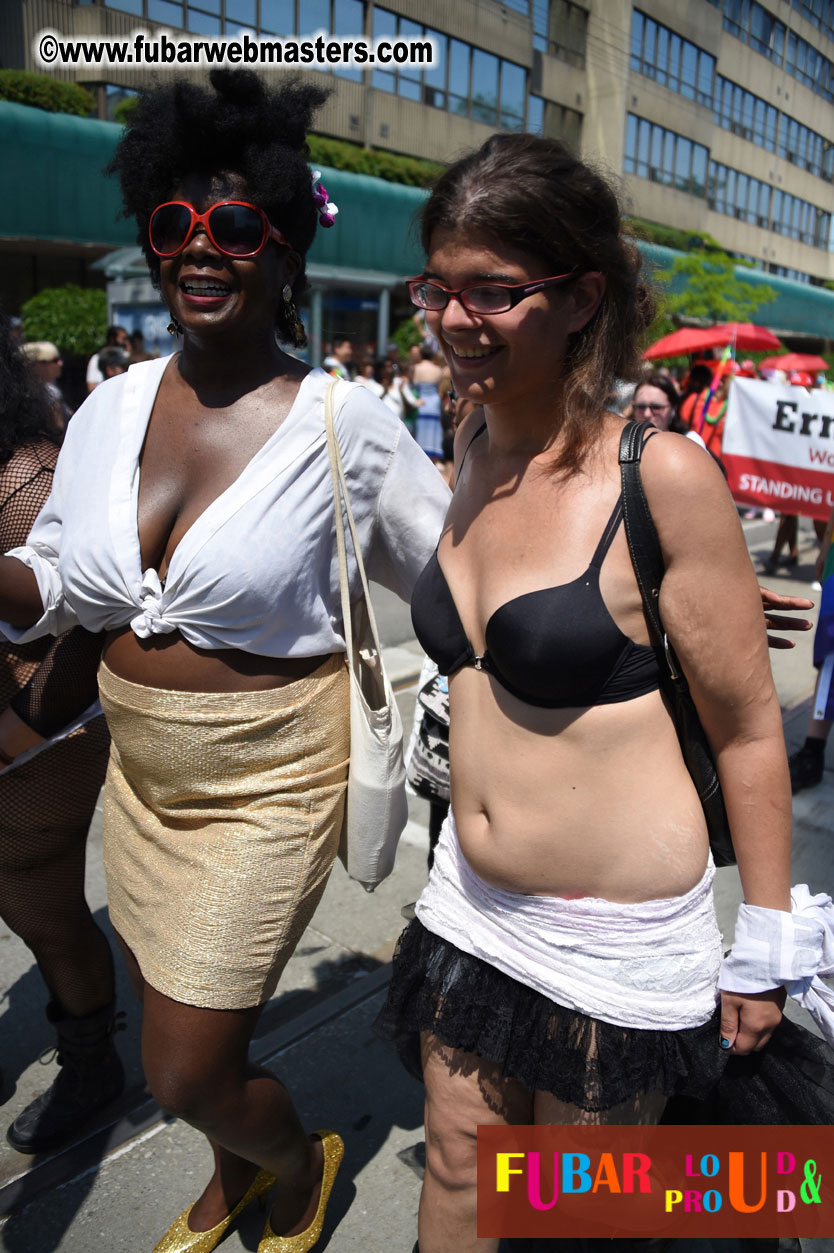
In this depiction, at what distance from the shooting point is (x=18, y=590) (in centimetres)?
209

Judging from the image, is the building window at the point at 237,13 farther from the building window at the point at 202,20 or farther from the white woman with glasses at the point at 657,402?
the white woman with glasses at the point at 657,402

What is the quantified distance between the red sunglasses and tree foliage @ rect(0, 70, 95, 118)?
19712mm

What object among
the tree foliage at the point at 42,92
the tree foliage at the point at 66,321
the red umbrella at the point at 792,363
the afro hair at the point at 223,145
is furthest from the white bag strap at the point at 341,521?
the tree foliage at the point at 42,92

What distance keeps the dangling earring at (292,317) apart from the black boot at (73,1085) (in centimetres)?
173

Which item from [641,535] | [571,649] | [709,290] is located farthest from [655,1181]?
[709,290]

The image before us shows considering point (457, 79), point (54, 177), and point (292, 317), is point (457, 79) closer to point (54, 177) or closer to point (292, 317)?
point (54, 177)

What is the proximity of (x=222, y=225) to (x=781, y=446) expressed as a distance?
7.38m

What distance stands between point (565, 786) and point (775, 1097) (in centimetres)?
67

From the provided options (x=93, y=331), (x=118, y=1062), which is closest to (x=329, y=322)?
(x=93, y=331)

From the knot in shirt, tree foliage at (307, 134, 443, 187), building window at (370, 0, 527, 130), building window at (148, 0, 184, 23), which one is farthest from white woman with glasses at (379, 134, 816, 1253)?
building window at (370, 0, 527, 130)

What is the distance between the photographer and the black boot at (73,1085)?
245 centimetres

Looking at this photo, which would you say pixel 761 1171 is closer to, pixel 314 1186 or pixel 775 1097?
pixel 775 1097

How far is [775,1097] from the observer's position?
1.69 m

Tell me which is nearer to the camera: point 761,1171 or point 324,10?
point 761,1171
